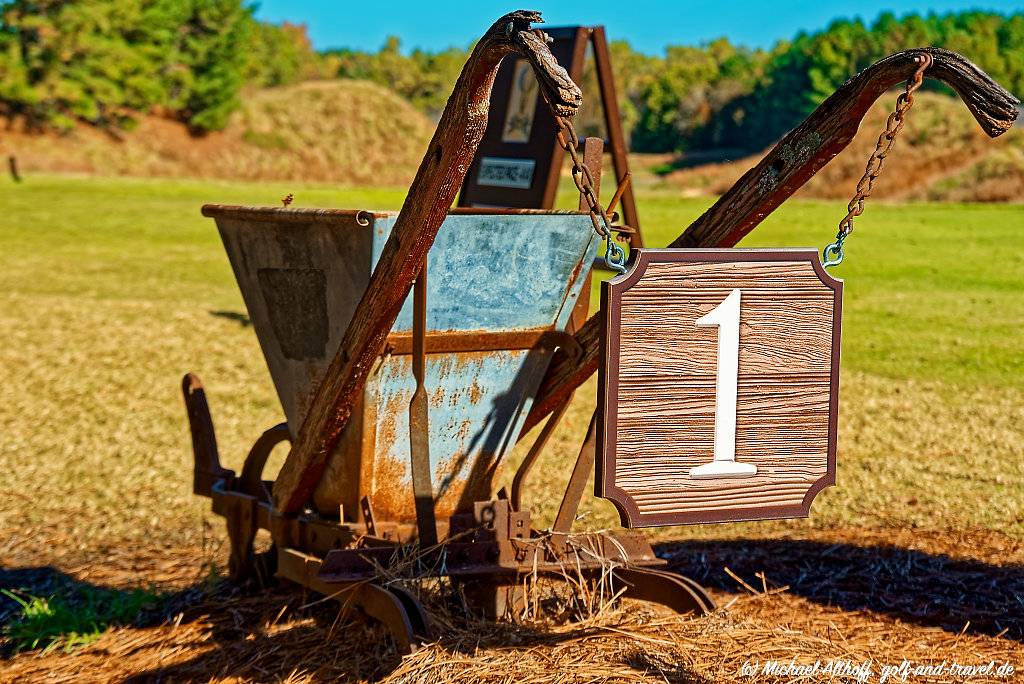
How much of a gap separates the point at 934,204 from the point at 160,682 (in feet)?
55.7

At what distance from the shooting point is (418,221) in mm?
2844

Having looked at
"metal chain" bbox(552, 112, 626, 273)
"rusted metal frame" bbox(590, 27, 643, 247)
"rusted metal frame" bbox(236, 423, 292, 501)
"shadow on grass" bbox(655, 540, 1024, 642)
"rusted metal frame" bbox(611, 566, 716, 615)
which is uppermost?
"rusted metal frame" bbox(590, 27, 643, 247)

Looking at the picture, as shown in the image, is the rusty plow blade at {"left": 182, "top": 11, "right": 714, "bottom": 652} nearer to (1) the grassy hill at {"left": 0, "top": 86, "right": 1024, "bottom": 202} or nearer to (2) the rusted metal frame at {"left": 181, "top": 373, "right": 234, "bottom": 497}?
(2) the rusted metal frame at {"left": 181, "top": 373, "right": 234, "bottom": 497}

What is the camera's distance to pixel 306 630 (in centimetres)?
384

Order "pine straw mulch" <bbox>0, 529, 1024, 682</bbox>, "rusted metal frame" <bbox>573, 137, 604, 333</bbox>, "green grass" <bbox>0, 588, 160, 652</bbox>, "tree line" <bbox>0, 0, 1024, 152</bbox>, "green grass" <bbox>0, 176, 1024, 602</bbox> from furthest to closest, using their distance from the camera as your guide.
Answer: "tree line" <bbox>0, 0, 1024, 152</bbox> < "green grass" <bbox>0, 176, 1024, 602</bbox> < "green grass" <bbox>0, 588, 160, 652</bbox> < "rusted metal frame" <bbox>573, 137, 604, 333</bbox> < "pine straw mulch" <bbox>0, 529, 1024, 682</bbox>

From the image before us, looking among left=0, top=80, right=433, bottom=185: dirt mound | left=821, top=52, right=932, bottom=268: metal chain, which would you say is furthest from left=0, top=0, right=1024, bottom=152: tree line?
left=821, top=52, right=932, bottom=268: metal chain

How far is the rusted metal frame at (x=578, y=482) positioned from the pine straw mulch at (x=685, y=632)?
0.30 m

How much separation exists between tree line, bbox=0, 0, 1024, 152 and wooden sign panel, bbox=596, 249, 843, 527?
3106 centimetres

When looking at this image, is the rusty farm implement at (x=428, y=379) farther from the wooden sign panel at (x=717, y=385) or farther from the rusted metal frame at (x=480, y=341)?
the wooden sign panel at (x=717, y=385)

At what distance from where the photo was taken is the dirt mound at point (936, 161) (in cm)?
1831

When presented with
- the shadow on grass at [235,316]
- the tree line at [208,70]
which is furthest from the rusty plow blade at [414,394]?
the tree line at [208,70]

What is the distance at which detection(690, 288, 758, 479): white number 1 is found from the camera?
2295 millimetres

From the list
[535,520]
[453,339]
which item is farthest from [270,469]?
[453,339]

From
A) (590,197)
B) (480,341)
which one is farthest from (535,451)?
(590,197)
